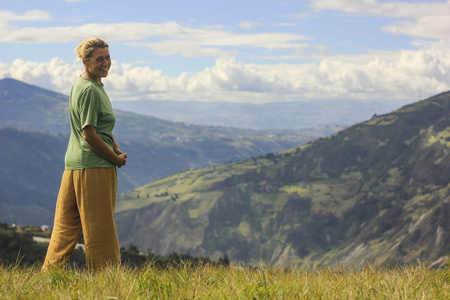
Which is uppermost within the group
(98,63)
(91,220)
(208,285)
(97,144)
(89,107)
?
(98,63)

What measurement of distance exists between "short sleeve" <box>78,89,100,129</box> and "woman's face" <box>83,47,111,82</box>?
0.45 meters

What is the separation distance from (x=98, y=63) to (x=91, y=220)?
2.66m

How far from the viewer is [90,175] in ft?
26.2

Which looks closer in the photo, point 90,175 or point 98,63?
point 90,175

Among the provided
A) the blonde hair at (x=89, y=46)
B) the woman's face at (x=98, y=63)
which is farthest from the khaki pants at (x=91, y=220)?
the blonde hair at (x=89, y=46)

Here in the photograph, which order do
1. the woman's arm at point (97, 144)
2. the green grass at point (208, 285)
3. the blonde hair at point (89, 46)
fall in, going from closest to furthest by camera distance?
the green grass at point (208, 285)
the woman's arm at point (97, 144)
the blonde hair at point (89, 46)

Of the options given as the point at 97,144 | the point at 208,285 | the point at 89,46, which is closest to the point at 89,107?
the point at 97,144

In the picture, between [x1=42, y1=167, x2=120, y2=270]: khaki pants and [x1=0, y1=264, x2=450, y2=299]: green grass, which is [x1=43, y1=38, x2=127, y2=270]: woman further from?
[x1=0, y1=264, x2=450, y2=299]: green grass

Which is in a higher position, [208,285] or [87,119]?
[87,119]

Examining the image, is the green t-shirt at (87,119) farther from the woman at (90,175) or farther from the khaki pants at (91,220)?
the khaki pants at (91,220)

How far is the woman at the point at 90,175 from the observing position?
26.0 feet

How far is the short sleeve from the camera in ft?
26.0

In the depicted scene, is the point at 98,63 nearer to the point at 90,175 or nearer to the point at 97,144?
the point at 97,144

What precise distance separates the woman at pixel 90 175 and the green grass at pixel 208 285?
653 mm
